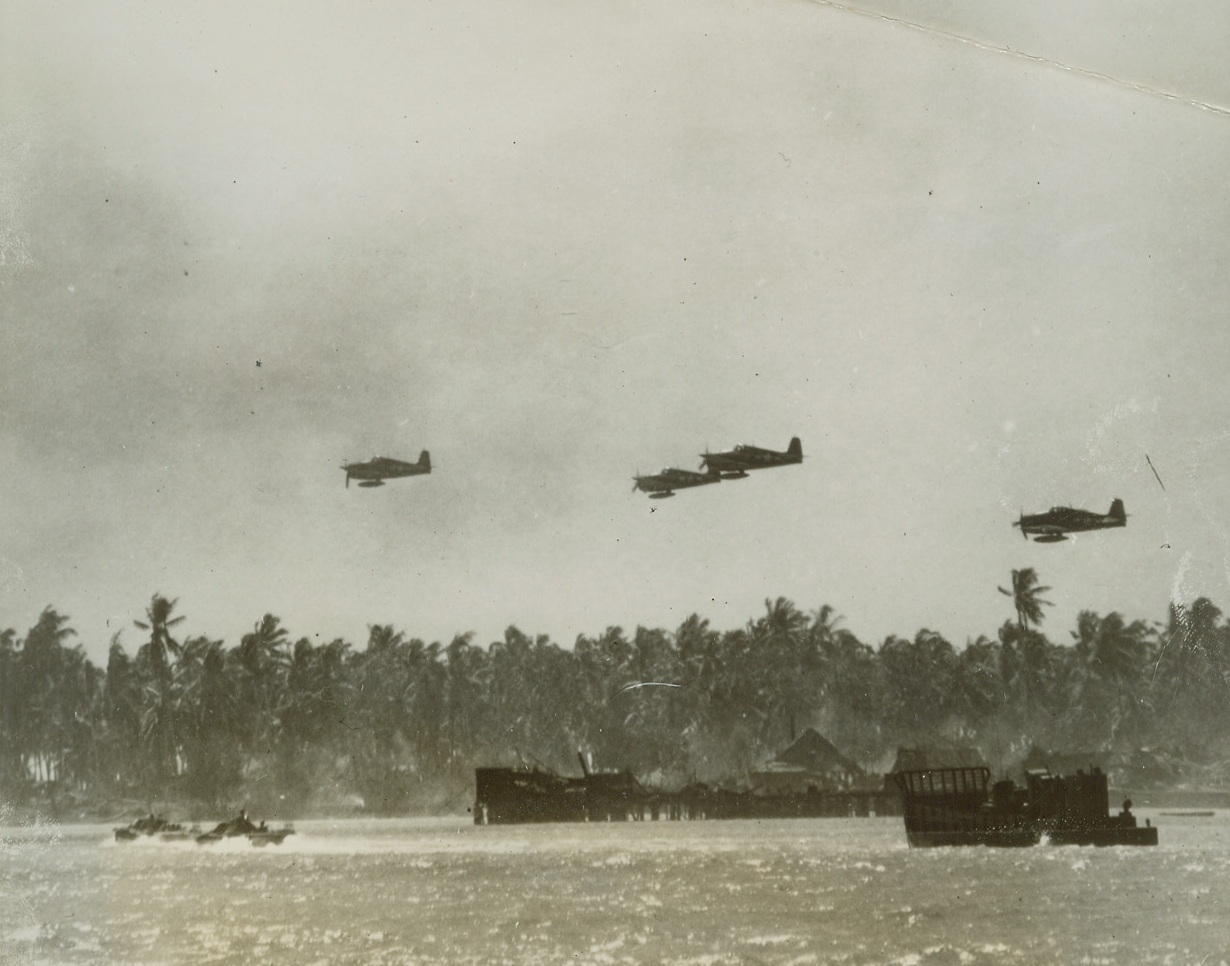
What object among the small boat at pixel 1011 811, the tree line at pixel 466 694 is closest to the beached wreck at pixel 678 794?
the small boat at pixel 1011 811

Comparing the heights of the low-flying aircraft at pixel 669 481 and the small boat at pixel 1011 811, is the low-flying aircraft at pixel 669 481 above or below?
above

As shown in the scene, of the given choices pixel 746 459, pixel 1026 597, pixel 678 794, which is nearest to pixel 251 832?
pixel 746 459

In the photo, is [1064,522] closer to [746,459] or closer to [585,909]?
[746,459]

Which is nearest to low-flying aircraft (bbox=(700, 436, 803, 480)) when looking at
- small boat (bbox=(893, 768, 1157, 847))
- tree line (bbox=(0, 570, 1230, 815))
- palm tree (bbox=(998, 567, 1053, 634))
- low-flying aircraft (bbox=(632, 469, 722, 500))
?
low-flying aircraft (bbox=(632, 469, 722, 500))

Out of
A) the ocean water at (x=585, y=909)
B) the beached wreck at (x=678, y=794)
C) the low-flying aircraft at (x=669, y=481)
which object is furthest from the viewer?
the beached wreck at (x=678, y=794)

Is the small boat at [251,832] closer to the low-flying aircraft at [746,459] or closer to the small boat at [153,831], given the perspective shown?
the small boat at [153,831]

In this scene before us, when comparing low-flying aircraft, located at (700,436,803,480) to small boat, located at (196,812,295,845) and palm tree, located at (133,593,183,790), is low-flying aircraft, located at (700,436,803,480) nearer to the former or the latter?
palm tree, located at (133,593,183,790)
